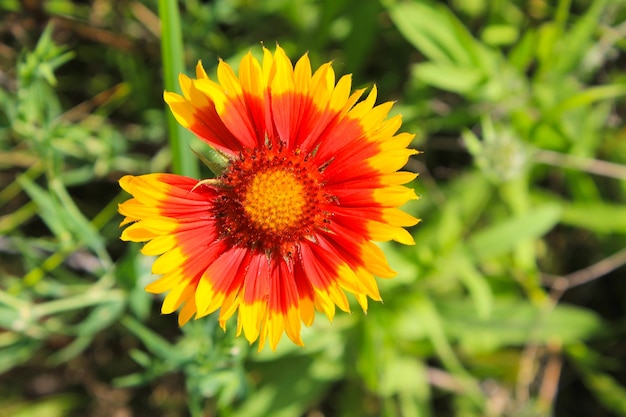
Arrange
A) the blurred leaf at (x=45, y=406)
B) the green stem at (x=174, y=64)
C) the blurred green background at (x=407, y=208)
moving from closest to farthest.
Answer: the green stem at (x=174, y=64)
the blurred green background at (x=407, y=208)
the blurred leaf at (x=45, y=406)

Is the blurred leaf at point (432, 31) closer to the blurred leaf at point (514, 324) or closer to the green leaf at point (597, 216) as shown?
the green leaf at point (597, 216)

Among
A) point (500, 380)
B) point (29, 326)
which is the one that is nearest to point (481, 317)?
point (500, 380)

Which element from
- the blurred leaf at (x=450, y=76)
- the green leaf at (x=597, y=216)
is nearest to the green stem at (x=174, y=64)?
the blurred leaf at (x=450, y=76)

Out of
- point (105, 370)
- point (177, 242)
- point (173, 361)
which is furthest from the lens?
point (105, 370)

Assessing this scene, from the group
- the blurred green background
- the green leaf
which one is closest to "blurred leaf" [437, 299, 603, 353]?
the blurred green background

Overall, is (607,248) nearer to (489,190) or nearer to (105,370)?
(489,190)

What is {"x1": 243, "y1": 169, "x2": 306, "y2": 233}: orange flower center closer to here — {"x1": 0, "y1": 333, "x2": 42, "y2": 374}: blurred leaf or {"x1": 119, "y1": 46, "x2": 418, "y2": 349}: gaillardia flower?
{"x1": 119, "y1": 46, "x2": 418, "y2": 349}: gaillardia flower
